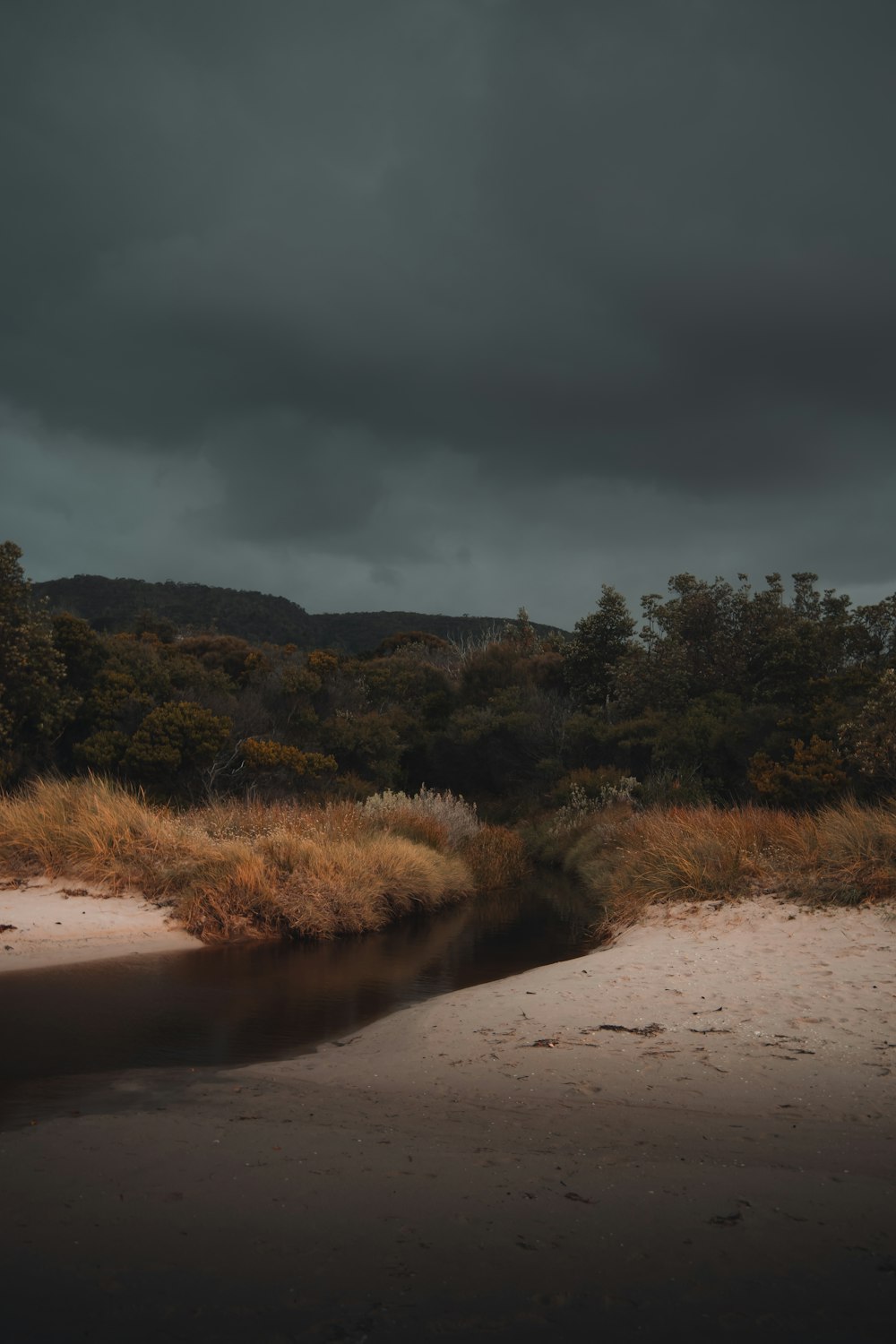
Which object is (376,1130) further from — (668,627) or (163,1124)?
(668,627)

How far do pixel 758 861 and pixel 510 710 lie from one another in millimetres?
22440

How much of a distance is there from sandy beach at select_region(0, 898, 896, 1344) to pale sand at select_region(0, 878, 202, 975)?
515cm

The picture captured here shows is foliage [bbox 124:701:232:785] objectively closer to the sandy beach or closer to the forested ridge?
the forested ridge

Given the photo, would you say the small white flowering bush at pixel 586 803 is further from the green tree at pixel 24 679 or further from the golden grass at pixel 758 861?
the green tree at pixel 24 679

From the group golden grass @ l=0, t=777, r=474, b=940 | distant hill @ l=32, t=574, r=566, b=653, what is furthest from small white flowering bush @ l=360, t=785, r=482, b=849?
distant hill @ l=32, t=574, r=566, b=653

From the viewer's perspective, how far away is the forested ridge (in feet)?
70.3

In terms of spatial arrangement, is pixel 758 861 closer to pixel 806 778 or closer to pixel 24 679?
pixel 806 778

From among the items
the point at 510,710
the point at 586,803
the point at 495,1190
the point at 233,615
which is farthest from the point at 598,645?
the point at 233,615

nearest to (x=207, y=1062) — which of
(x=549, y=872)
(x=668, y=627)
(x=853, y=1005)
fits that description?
(x=853, y=1005)

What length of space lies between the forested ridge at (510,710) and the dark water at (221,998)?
31.3 ft

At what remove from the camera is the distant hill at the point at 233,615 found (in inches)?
2729

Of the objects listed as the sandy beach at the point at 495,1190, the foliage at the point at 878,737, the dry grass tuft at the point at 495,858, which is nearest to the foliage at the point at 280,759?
the dry grass tuft at the point at 495,858

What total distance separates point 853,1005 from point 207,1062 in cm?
537

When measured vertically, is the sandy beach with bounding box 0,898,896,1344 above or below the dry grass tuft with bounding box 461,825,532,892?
above
